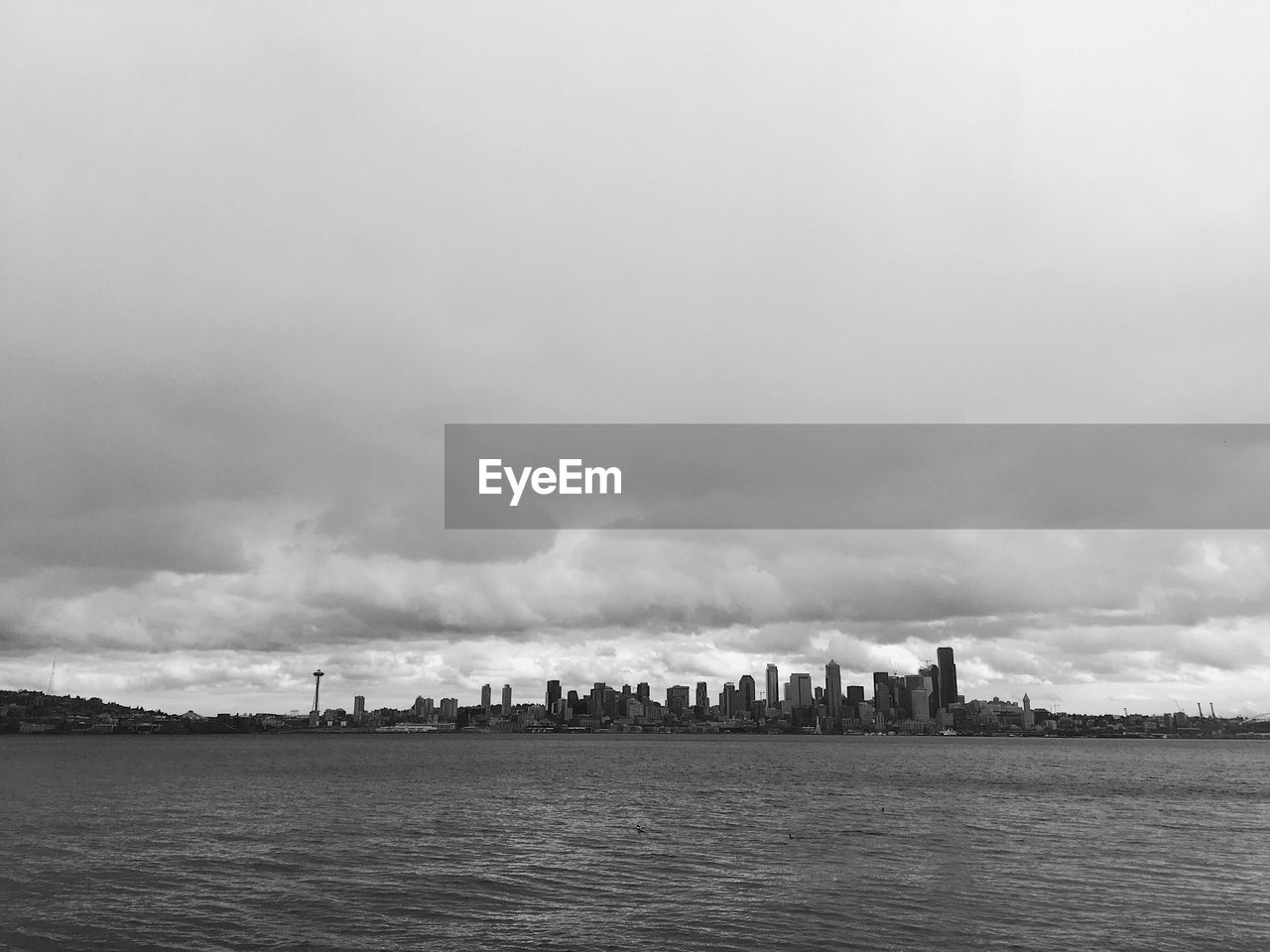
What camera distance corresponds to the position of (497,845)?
242 feet

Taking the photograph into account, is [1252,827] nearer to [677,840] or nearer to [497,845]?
[677,840]

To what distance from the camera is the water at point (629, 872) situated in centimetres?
4528

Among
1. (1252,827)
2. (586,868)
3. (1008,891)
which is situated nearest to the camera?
(1008,891)

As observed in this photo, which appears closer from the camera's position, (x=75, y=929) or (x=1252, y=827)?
(x=75, y=929)

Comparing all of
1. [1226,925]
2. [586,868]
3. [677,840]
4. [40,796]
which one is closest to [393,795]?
[40,796]

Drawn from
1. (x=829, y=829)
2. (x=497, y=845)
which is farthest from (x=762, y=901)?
(x=829, y=829)

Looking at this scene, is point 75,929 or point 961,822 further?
point 961,822

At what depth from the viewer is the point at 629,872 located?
61656mm

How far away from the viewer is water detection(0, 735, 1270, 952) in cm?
4528

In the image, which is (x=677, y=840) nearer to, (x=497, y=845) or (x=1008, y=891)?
(x=497, y=845)

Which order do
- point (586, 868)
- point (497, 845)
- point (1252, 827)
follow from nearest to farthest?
1. point (586, 868)
2. point (497, 845)
3. point (1252, 827)

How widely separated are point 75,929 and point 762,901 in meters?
36.6

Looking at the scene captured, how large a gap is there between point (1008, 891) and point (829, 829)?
3021cm

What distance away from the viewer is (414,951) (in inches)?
1651
